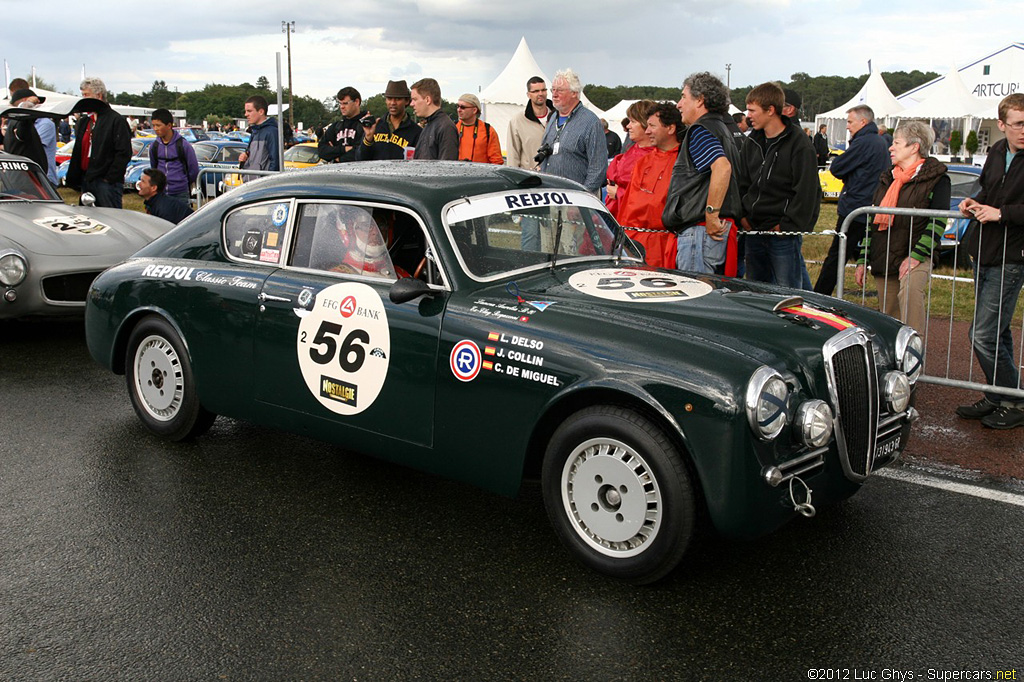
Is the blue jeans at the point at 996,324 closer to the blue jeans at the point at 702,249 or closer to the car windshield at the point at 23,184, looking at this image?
the blue jeans at the point at 702,249

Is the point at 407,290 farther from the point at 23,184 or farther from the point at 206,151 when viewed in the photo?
the point at 206,151

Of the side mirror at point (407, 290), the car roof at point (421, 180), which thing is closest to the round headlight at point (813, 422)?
the side mirror at point (407, 290)

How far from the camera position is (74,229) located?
826cm

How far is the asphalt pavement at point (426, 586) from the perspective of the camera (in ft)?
10.7

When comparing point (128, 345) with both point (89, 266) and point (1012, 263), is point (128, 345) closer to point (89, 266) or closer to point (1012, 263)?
point (89, 266)

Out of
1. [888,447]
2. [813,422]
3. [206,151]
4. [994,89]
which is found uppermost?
[994,89]

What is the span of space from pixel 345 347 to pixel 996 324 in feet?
13.3

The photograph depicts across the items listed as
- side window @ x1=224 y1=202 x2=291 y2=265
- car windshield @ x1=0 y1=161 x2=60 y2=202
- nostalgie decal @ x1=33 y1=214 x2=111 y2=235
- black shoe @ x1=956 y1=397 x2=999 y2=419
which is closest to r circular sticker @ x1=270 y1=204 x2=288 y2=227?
side window @ x1=224 y1=202 x2=291 y2=265

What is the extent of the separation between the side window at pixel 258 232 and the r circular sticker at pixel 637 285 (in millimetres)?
1585

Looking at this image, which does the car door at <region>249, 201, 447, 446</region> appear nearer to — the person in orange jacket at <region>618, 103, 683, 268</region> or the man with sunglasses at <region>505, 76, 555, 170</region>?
the person in orange jacket at <region>618, 103, 683, 268</region>

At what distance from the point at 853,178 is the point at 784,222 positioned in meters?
2.80

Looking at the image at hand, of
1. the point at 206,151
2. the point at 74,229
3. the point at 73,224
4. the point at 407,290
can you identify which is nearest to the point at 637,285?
the point at 407,290

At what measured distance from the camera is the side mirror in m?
4.24

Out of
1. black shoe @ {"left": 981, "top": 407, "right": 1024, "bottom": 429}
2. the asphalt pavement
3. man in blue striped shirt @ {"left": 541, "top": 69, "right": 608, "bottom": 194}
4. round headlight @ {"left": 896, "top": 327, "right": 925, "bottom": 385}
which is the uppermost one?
man in blue striped shirt @ {"left": 541, "top": 69, "right": 608, "bottom": 194}
